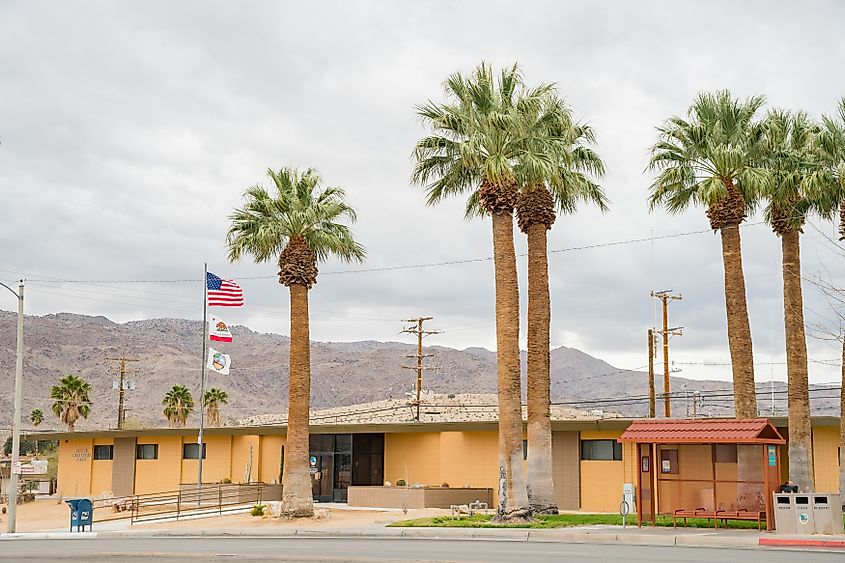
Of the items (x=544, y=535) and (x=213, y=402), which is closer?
(x=544, y=535)

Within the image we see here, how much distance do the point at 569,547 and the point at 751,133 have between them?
56.8 ft

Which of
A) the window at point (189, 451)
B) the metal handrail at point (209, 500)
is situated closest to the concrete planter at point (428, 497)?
the metal handrail at point (209, 500)

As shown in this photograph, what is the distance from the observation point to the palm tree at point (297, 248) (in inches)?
1463

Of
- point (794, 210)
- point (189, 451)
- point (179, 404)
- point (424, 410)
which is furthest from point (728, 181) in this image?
point (424, 410)

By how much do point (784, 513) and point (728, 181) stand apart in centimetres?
1225

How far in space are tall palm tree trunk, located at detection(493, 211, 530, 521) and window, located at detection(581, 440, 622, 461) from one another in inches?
322

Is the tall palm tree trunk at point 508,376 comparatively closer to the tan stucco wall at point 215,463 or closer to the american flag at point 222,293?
the american flag at point 222,293

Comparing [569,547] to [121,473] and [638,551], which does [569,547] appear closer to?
[638,551]

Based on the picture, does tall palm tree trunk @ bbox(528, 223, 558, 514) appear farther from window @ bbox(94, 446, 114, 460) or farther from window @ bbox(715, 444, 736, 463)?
window @ bbox(94, 446, 114, 460)

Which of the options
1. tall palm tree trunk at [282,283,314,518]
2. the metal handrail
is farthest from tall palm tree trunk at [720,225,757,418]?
the metal handrail

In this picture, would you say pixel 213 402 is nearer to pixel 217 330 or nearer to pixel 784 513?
pixel 217 330

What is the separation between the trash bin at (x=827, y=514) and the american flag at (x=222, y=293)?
90.7ft

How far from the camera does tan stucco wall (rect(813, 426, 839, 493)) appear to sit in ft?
118

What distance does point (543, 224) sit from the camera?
3509 cm
